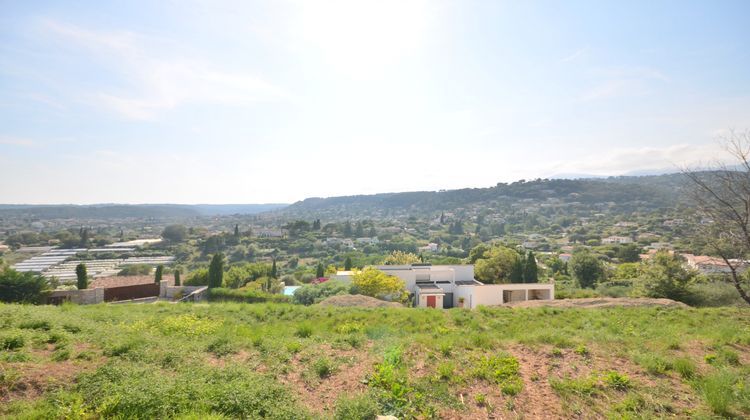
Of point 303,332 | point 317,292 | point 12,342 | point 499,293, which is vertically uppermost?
point 12,342

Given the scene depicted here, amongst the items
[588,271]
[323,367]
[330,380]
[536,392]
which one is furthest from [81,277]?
[588,271]

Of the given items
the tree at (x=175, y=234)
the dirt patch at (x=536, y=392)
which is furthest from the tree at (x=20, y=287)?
the tree at (x=175, y=234)

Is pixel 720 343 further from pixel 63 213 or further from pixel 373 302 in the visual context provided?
pixel 63 213

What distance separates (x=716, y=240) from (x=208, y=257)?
79444 millimetres

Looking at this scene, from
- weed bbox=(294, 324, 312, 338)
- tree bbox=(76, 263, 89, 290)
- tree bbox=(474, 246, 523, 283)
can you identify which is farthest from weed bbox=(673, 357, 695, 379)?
tree bbox=(76, 263, 89, 290)

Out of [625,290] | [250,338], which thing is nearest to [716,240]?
[250,338]

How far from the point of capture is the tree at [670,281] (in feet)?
71.5

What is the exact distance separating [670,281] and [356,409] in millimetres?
25562

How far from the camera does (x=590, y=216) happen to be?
371ft

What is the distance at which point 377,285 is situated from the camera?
2462 cm

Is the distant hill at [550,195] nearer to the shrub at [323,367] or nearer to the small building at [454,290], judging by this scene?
the small building at [454,290]

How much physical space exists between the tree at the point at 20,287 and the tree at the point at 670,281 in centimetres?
3805

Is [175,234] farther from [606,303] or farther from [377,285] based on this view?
[606,303]

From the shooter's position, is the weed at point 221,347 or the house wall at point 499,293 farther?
the house wall at point 499,293
